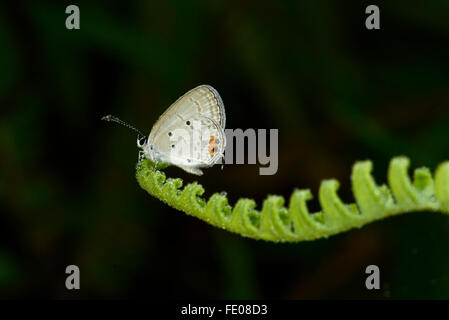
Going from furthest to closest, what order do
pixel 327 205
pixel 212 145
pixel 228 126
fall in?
pixel 228 126
pixel 212 145
pixel 327 205

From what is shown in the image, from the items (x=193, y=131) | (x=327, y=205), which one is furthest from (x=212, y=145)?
(x=327, y=205)

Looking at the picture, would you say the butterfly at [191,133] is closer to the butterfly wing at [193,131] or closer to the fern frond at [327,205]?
the butterfly wing at [193,131]

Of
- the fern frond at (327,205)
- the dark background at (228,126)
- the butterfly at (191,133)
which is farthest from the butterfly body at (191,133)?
the dark background at (228,126)

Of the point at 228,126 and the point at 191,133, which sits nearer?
the point at 191,133

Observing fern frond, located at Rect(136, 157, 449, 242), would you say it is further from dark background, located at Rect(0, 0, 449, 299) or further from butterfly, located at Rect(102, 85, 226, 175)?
dark background, located at Rect(0, 0, 449, 299)

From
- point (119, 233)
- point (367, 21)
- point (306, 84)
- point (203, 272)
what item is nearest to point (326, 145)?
point (306, 84)

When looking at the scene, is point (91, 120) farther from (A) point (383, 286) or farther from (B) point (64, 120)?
(A) point (383, 286)

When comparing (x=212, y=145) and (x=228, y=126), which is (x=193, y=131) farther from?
(x=228, y=126)
